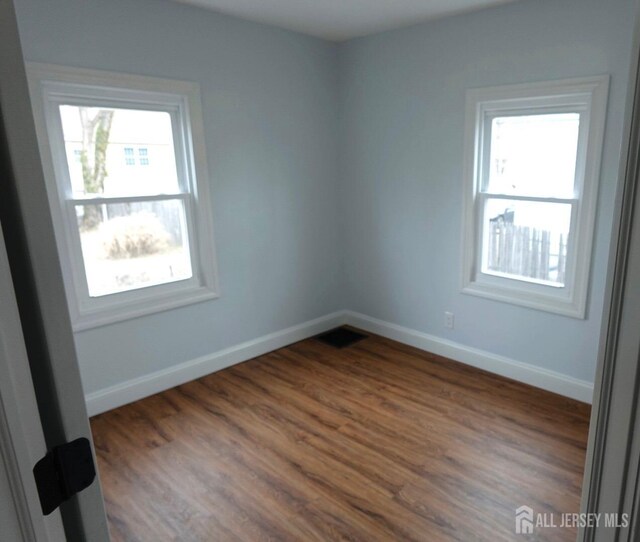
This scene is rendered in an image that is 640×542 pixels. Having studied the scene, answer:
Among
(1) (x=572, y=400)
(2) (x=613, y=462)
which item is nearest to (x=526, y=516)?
(1) (x=572, y=400)

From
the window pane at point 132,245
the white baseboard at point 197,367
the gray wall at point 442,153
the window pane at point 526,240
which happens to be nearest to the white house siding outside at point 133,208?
the window pane at point 132,245

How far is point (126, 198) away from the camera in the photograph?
2949mm

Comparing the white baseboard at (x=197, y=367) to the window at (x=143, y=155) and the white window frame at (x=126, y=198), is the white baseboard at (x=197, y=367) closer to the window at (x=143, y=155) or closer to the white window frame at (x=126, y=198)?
the white window frame at (x=126, y=198)

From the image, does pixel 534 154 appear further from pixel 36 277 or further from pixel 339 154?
pixel 36 277

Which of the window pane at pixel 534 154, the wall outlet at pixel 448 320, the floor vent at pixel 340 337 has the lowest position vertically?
the floor vent at pixel 340 337

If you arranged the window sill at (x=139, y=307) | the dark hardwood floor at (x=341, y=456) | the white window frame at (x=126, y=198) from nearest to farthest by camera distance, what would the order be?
the dark hardwood floor at (x=341, y=456)
the white window frame at (x=126, y=198)
the window sill at (x=139, y=307)

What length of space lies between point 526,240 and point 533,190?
34 cm

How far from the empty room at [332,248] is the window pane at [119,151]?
1 cm

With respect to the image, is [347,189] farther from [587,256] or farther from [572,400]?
[572,400]

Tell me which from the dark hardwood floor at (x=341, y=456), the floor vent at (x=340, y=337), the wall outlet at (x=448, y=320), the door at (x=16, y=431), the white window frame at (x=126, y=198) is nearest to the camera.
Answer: the door at (x=16, y=431)

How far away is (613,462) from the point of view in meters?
0.83

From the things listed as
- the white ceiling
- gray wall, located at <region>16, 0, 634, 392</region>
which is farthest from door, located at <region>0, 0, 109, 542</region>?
the white ceiling

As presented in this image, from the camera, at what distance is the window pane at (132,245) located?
2.88 metres

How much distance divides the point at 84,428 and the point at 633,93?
1.07 metres
